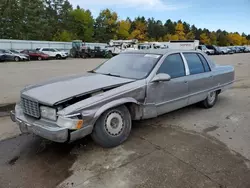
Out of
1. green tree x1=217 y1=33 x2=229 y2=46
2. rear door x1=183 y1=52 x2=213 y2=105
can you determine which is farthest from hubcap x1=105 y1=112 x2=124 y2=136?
green tree x1=217 y1=33 x2=229 y2=46

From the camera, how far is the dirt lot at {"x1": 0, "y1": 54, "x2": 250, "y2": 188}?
2.72 metres

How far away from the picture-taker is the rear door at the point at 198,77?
4795mm

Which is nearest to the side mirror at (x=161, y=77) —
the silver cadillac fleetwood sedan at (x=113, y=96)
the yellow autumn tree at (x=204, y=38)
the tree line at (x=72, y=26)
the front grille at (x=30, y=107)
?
the silver cadillac fleetwood sedan at (x=113, y=96)

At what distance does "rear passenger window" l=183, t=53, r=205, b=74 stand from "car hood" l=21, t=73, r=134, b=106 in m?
1.72

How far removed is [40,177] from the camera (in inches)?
110

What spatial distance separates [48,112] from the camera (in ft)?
10.2

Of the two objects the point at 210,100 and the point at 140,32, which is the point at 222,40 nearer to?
the point at 140,32

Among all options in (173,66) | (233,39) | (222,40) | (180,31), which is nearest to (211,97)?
(173,66)

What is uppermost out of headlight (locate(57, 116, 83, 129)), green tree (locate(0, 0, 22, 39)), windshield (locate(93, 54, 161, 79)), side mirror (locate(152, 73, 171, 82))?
green tree (locate(0, 0, 22, 39))

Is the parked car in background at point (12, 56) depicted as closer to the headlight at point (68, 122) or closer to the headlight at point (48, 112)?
the headlight at point (48, 112)

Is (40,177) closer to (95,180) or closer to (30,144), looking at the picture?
(95,180)

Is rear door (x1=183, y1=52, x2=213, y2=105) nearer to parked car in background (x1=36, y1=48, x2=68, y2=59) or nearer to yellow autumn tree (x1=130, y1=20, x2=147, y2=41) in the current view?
parked car in background (x1=36, y1=48, x2=68, y2=59)

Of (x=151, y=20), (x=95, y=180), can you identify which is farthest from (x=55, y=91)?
(x=151, y=20)

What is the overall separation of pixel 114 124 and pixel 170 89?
137cm
